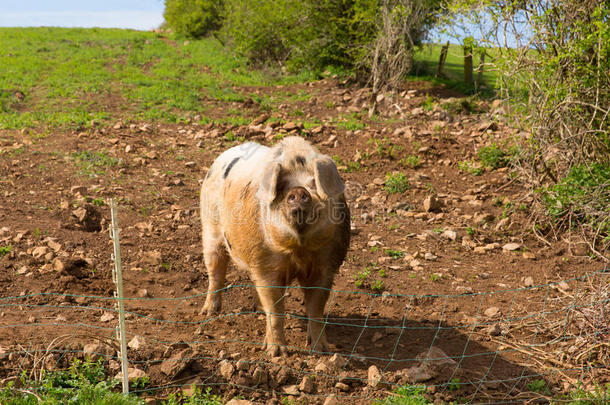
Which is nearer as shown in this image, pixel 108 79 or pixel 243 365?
pixel 243 365

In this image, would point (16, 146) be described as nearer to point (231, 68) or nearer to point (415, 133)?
point (415, 133)

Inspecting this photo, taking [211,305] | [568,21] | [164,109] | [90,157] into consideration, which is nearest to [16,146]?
[90,157]

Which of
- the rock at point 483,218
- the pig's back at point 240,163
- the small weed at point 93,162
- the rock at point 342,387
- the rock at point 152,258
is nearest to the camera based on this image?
the rock at point 342,387

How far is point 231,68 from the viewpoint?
22.9 meters

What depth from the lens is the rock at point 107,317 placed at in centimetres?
553

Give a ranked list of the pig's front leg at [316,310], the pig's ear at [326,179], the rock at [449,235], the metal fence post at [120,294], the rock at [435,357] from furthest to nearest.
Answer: the rock at [449,235] → the pig's front leg at [316,310] → the rock at [435,357] → the pig's ear at [326,179] → the metal fence post at [120,294]

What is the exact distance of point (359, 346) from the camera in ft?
17.8

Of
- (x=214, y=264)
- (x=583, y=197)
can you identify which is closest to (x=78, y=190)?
(x=214, y=264)

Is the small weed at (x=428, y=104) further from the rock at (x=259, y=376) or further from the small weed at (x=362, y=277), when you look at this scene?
the rock at (x=259, y=376)

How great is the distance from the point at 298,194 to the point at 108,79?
17026 millimetres

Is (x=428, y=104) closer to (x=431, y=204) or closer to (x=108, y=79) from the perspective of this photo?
(x=431, y=204)

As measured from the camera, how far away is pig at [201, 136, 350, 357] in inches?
173

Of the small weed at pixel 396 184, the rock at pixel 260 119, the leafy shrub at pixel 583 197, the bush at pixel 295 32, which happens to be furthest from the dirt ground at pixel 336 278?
the bush at pixel 295 32

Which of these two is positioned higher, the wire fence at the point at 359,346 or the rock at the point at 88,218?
the rock at the point at 88,218
